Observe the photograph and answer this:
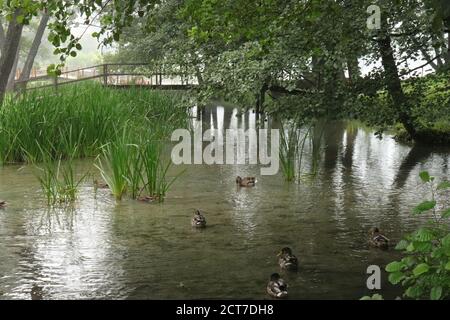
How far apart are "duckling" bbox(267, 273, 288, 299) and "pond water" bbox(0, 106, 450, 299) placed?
88mm

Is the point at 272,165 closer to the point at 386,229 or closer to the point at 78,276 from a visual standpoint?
the point at 386,229

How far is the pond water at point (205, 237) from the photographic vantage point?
4707mm

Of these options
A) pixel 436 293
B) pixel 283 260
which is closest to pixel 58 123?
pixel 283 260

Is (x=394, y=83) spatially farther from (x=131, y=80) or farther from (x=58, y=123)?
Result: (x=131, y=80)

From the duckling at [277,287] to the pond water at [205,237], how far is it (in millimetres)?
88

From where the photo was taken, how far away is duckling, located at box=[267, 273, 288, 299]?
14.5ft

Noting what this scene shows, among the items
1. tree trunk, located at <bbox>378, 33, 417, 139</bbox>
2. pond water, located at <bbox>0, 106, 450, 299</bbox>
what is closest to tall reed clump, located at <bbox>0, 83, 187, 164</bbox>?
pond water, located at <bbox>0, 106, 450, 299</bbox>

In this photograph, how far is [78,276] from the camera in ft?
16.1

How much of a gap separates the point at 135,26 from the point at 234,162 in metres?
16.5

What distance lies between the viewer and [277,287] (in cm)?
444

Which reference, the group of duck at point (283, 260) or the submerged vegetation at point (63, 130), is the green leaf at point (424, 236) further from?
the submerged vegetation at point (63, 130)

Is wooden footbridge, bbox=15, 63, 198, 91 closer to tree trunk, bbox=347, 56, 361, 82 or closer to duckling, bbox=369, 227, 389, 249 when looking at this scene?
tree trunk, bbox=347, 56, 361, 82

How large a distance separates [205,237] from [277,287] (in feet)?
5.80
